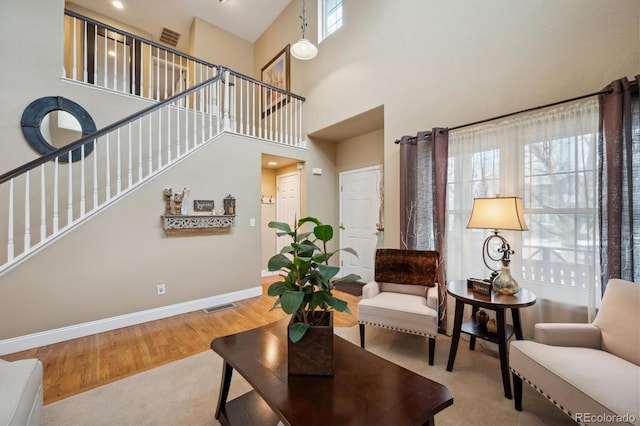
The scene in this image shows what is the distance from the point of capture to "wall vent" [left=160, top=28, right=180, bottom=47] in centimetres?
551

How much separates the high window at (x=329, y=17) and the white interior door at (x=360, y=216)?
240cm

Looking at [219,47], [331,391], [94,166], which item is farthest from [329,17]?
[331,391]

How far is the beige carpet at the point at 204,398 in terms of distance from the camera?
1546 millimetres

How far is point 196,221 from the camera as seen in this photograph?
3.30 metres

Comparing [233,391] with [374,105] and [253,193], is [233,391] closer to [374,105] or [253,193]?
[253,193]

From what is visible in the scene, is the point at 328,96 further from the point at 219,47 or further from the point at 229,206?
the point at 219,47

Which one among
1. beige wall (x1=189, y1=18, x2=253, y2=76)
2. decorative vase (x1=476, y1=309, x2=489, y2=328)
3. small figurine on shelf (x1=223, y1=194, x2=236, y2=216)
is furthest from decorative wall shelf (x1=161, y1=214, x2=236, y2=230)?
beige wall (x1=189, y1=18, x2=253, y2=76)

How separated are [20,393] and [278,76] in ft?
18.6

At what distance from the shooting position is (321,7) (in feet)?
14.6

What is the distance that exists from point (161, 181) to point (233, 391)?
2457 mm

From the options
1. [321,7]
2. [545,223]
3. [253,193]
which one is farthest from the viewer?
[321,7]

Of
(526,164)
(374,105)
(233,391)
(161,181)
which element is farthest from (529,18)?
(161,181)

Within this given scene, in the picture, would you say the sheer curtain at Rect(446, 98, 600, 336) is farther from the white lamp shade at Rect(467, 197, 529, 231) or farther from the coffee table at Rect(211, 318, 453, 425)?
the coffee table at Rect(211, 318, 453, 425)

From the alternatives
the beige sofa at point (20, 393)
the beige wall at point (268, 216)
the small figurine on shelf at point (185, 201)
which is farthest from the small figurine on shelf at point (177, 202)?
the beige wall at point (268, 216)
